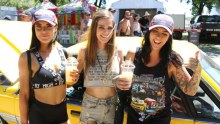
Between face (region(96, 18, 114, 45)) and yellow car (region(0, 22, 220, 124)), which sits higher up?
face (region(96, 18, 114, 45))

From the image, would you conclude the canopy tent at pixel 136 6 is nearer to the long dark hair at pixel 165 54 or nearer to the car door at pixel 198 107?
the car door at pixel 198 107

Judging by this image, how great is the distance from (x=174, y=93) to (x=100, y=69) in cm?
90

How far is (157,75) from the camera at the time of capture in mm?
2518

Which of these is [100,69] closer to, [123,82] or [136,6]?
[123,82]

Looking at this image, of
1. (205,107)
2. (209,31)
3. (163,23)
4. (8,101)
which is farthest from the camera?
(209,31)

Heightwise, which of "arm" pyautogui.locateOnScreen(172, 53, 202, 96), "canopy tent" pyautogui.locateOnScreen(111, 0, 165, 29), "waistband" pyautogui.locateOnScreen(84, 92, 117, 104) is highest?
"canopy tent" pyautogui.locateOnScreen(111, 0, 165, 29)

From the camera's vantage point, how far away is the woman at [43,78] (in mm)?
2582

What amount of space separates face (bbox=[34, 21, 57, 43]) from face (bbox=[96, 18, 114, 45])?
0.40m

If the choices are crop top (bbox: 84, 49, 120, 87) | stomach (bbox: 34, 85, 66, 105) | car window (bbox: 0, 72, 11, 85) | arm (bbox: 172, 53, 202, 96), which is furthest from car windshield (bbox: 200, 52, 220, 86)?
car window (bbox: 0, 72, 11, 85)

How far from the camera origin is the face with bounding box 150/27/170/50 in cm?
251

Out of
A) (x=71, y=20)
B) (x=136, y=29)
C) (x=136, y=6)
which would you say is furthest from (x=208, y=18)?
(x=136, y=29)

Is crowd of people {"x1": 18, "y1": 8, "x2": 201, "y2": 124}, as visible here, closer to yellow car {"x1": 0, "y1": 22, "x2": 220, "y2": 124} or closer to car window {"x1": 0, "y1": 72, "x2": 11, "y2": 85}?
yellow car {"x1": 0, "y1": 22, "x2": 220, "y2": 124}

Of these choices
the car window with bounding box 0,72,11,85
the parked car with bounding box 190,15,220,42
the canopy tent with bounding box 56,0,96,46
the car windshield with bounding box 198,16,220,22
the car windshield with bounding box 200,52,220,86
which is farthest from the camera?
the car windshield with bounding box 198,16,220,22

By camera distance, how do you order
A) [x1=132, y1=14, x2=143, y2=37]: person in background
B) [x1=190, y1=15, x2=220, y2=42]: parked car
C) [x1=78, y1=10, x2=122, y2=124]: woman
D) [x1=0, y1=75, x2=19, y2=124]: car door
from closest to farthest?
[x1=78, y1=10, x2=122, y2=124]: woman → [x1=0, y1=75, x2=19, y2=124]: car door → [x1=132, y1=14, x2=143, y2=37]: person in background → [x1=190, y1=15, x2=220, y2=42]: parked car
